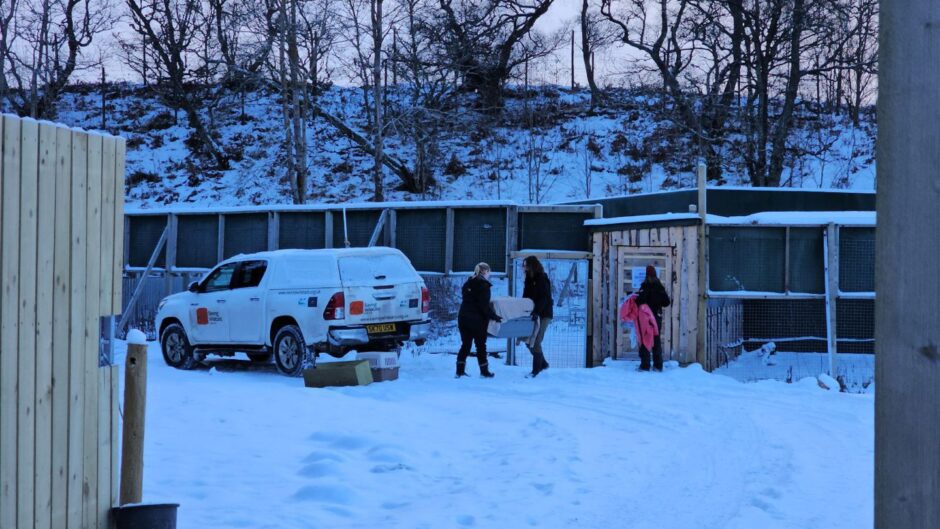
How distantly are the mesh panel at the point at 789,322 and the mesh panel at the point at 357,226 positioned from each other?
7.05 meters

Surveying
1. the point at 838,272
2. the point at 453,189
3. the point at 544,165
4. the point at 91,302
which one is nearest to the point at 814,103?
the point at 544,165

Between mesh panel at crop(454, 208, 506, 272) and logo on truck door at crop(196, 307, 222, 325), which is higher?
mesh panel at crop(454, 208, 506, 272)

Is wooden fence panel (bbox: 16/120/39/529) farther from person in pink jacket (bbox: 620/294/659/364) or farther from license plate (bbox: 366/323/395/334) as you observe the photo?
person in pink jacket (bbox: 620/294/659/364)

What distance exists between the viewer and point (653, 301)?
1517 cm

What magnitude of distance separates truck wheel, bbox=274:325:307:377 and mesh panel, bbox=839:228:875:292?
8.17 meters

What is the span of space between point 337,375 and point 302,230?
24.9 feet

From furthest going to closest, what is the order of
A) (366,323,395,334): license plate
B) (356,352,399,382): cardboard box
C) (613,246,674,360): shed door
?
(613,246,674,360): shed door, (366,323,395,334): license plate, (356,352,399,382): cardboard box

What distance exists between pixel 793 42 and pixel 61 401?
99.0 feet

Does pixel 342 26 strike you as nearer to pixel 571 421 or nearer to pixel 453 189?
pixel 453 189

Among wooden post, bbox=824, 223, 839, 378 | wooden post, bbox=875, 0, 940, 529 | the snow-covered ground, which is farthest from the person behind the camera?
wooden post, bbox=824, 223, 839, 378

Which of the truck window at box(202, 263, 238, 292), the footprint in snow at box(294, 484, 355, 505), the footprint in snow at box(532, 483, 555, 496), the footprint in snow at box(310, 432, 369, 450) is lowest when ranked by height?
the footprint in snow at box(532, 483, 555, 496)

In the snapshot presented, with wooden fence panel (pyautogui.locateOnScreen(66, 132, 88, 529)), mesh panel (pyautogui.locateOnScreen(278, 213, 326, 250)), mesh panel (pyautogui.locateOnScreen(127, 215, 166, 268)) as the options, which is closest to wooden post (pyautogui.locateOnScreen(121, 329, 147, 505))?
wooden fence panel (pyautogui.locateOnScreen(66, 132, 88, 529))

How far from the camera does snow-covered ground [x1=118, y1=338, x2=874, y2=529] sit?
22.3 feet

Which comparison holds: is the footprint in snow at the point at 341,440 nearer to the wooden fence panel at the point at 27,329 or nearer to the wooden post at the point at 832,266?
the wooden fence panel at the point at 27,329
